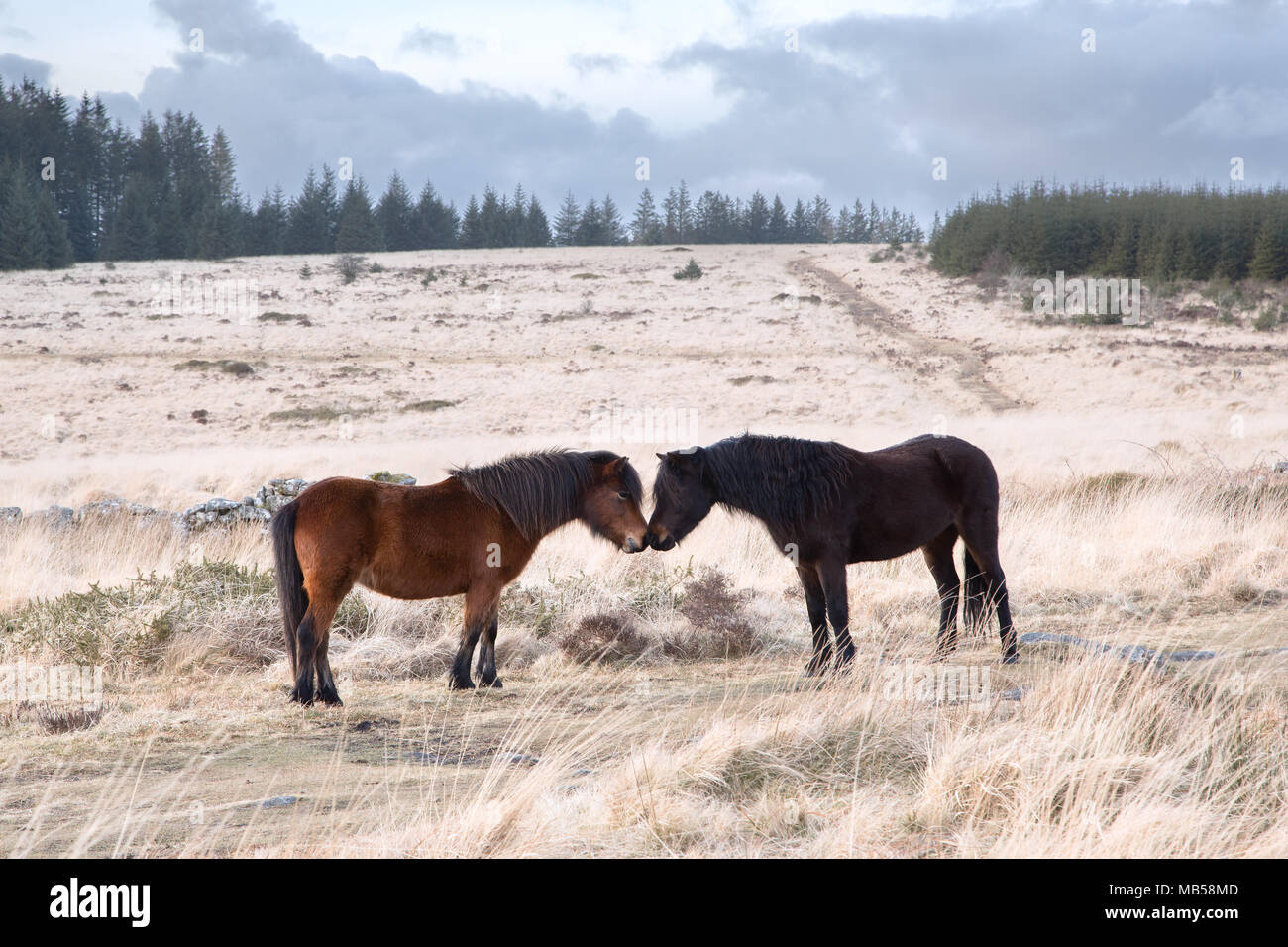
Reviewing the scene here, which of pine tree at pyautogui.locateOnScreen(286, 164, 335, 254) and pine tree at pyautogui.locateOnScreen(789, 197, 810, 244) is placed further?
pine tree at pyautogui.locateOnScreen(789, 197, 810, 244)

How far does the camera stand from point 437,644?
323 inches

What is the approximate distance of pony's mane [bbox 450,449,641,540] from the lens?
7.22m

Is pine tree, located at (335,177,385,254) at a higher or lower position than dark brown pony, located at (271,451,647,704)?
higher

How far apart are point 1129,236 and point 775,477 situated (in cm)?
6573

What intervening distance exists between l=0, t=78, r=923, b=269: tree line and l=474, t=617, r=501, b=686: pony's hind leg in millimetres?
71898

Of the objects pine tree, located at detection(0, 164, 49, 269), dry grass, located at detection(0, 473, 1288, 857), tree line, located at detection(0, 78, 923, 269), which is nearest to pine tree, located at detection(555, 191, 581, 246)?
tree line, located at detection(0, 78, 923, 269)

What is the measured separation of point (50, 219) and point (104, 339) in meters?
28.8

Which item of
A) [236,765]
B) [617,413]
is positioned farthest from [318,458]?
[236,765]

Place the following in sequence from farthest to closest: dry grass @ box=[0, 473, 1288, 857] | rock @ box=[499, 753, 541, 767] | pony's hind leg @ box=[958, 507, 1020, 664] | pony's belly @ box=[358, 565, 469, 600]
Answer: pony's hind leg @ box=[958, 507, 1020, 664] → pony's belly @ box=[358, 565, 469, 600] → rock @ box=[499, 753, 541, 767] → dry grass @ box=[0, 473, 1288, 857]

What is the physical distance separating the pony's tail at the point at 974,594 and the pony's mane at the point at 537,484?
293 centimetres

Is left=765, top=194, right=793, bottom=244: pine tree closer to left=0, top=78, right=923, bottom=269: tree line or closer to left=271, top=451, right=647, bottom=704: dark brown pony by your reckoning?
left=0, top=78, right=923, bottom=269: tree line

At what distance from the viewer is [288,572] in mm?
Result: 6758

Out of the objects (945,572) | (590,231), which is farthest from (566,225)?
(945,572)

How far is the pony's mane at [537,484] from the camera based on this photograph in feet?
23.7
